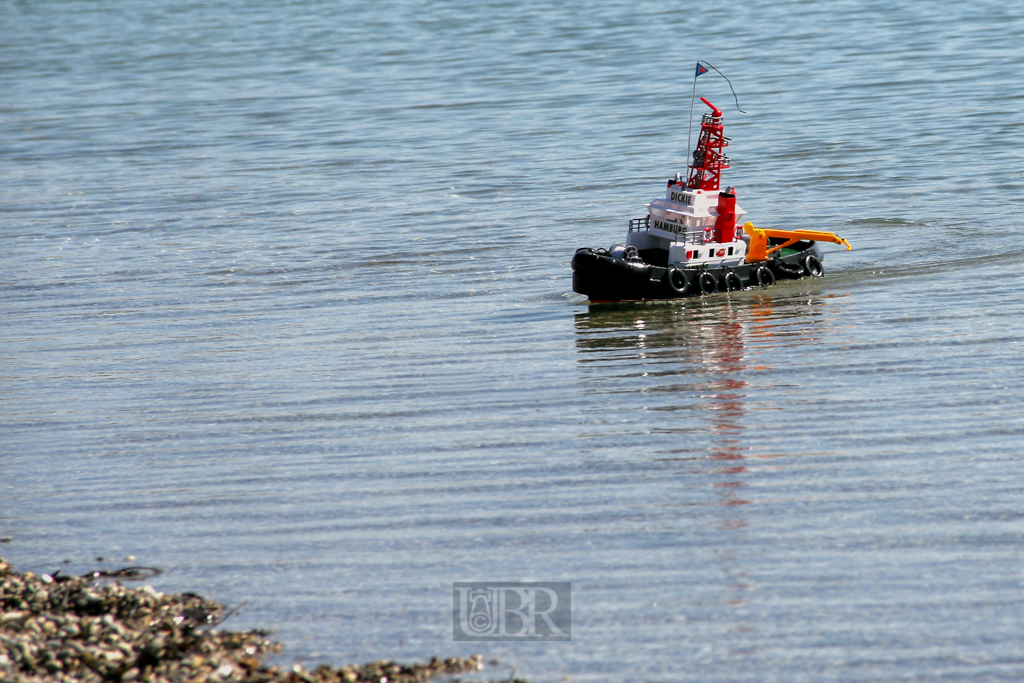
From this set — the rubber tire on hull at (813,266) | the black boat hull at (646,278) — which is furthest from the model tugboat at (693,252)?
the rubber tire on hull at (813,266)

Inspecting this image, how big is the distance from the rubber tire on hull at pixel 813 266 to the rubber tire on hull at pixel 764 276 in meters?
0.92

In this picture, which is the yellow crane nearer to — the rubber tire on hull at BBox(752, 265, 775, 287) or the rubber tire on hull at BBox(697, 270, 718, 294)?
the rubber tire on hull at BBox(752, 265, 775, 287)

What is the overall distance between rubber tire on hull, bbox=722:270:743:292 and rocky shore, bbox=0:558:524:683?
52.0ft

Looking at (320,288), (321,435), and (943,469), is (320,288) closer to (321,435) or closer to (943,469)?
(321,435)

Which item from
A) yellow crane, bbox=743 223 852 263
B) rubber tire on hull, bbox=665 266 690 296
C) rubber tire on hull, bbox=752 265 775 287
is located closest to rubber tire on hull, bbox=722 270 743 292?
rubber tire on hull, bbox=752 265 775 287

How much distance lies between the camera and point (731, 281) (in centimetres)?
2617

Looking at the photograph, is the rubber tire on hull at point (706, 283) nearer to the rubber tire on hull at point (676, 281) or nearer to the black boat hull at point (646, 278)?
the black boat hull at point (646, 278)

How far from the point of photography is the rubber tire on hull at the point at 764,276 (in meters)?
26.6

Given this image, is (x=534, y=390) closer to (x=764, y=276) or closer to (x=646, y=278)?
(x=646, y=278)

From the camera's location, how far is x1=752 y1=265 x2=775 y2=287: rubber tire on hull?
87.3 feet

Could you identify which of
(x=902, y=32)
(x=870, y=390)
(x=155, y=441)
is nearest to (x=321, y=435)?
(x=155, y=441)

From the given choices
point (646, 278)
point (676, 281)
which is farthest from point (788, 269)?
point (646, 278)

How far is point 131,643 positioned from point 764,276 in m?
18.2

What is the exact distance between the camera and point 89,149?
5028cm
